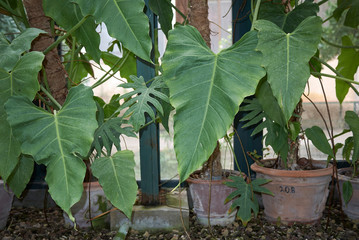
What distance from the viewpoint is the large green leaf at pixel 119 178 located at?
1245mm

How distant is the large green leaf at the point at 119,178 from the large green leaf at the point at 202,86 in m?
0.44

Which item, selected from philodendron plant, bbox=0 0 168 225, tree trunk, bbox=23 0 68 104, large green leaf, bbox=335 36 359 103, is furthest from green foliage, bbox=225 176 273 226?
tree trunk, bbox=23 0 68 104

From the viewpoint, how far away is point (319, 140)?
60.2 inches

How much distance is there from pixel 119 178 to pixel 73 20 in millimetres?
564

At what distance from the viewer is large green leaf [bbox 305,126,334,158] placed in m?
1.51

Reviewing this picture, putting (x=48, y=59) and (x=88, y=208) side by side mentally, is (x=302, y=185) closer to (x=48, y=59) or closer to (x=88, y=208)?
(x=88, y=208)

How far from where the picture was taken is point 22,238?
163cm

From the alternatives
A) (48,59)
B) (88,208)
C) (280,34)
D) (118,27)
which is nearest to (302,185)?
(280,34)

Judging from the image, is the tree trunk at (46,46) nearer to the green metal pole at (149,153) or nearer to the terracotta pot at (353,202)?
the green metal pole at (149,153)

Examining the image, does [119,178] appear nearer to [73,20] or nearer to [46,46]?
[73,20]

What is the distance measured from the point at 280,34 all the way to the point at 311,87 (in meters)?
1.00

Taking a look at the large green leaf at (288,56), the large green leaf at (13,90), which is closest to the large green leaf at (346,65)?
the large green leaf at (288,56)

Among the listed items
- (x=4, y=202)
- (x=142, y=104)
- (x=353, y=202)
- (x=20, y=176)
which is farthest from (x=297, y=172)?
(x=4, y=202)

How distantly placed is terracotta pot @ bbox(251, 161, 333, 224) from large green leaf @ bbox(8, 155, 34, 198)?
36.0 inches
